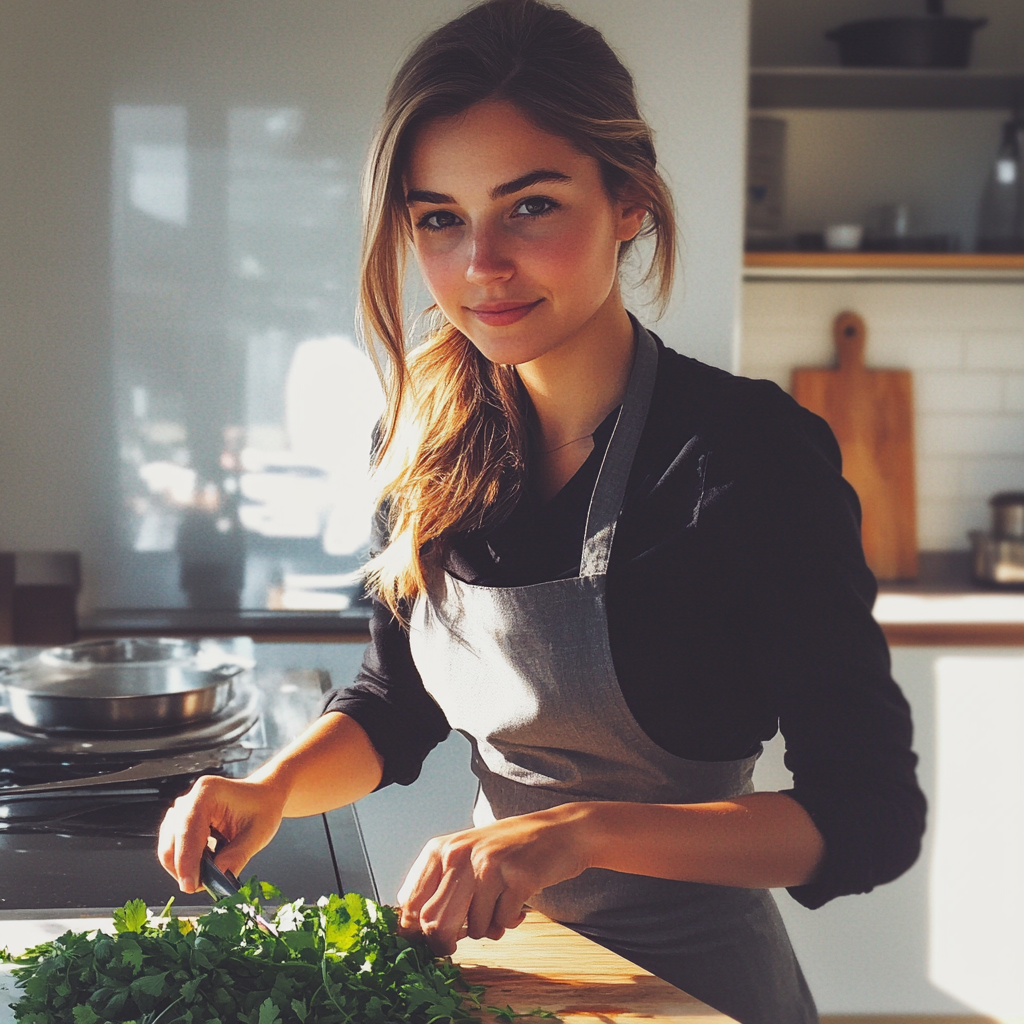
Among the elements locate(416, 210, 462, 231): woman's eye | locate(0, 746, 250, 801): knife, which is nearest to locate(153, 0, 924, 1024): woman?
locate(416, 210, 462, 231): woman's eye

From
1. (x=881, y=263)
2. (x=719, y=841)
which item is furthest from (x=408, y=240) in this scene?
(x=881, y=263)

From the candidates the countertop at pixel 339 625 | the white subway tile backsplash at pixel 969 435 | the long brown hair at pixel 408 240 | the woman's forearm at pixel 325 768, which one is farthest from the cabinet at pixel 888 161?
the woman's forearm at pixel 325 768

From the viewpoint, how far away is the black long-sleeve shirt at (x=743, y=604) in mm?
838

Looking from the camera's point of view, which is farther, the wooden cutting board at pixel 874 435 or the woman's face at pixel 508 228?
the wooden cutting board at pixel 874 435

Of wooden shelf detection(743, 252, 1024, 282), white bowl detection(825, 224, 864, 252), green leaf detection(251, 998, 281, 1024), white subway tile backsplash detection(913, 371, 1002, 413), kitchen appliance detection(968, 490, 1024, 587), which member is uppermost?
white bowl detection(825, 224, 864, 252)

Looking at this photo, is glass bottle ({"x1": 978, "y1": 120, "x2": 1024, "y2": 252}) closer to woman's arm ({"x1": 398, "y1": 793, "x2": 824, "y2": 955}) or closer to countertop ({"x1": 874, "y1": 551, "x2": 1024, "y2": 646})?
countertop ({"x1": 874, "y1": 551, "x2": 1024, "y2": 646})

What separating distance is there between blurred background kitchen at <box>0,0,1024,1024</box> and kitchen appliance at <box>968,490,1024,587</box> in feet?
0.77

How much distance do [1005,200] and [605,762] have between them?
6.72 ft

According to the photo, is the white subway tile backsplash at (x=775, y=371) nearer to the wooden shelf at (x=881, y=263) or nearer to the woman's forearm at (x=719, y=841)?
the wooden shelf at (x=881, y=263)

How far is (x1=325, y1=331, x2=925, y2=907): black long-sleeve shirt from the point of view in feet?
2.75

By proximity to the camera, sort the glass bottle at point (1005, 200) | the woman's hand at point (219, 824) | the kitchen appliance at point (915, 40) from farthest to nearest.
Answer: the glass bottle at point (1005, 200) < the kitchen appliance at point (915, 40) < the woman's hand at point (219, 824)

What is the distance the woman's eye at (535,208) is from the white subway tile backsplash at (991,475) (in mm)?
2110

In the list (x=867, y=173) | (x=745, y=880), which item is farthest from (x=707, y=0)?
(x=745, y=880)

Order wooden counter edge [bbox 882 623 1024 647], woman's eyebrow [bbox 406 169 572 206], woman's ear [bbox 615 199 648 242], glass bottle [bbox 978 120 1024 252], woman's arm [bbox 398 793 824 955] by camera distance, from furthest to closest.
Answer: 1. glass bottle [bbox 978 120 1024 252]
2. wooden counter edge [bbox 882 623 1024 647]
3. woman's ear [bbox 615 199 648 242]
4. woman's eyebrow [bbox 406 169 572 206]
5. woman's arm [bbox 398 793 824 955]
